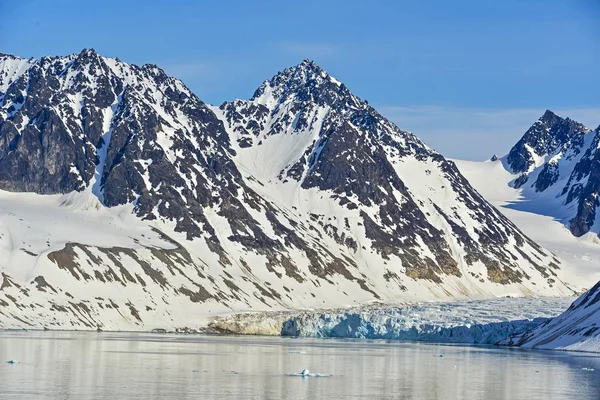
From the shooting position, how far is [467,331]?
650 feet

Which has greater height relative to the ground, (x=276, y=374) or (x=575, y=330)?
(x=575, y=330)

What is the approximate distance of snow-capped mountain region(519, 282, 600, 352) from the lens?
497ft

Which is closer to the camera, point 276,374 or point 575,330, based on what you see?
point 276,374

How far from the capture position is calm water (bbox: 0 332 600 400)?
81812 millimetres

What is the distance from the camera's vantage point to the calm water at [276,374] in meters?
81.8

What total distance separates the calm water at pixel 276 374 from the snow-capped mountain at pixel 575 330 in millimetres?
5418

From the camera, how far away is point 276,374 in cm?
10106

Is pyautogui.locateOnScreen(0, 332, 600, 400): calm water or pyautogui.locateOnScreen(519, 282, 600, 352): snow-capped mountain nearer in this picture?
pyautogui.locateOnScreen(0, 332, 600, 400): calm water

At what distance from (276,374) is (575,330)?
69.6 meters

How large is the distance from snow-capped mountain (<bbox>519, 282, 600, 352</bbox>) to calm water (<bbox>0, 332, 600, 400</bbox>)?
542 cm

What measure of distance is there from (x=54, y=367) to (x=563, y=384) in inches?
1757

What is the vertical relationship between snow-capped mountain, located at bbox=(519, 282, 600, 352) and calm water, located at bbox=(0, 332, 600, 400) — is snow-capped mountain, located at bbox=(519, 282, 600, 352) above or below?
above

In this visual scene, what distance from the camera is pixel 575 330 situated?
516 feet

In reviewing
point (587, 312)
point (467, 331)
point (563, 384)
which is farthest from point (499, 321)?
point (563, 384)
